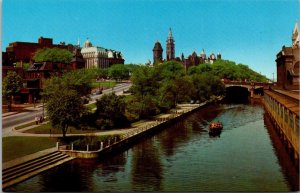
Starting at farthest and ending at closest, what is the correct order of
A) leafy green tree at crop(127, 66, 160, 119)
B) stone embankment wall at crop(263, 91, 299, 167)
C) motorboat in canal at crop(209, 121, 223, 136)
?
leafy green tree at crop(127, 66, 160, 119) → motorboat in canal at crop(209, 121, 223, 136) → stone embankment wall at crop(263, 91, 299, 167)

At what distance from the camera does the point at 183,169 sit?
129ft

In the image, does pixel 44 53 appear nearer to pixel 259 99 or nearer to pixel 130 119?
pixel 130 119

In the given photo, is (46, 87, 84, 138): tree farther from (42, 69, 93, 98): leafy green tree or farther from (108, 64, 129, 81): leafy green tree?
(108, 64, 129, 81): leafy green tree

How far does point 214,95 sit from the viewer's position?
15038 cm

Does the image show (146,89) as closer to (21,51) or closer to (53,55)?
(21,51)

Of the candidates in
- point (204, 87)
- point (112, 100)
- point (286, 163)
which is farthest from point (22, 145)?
point (204, 87)

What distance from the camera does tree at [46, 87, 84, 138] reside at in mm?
48156

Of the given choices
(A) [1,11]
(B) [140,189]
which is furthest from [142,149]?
(A) [1,11]

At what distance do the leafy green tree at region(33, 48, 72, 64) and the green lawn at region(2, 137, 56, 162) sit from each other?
258 ft

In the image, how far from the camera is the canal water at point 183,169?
33281mm

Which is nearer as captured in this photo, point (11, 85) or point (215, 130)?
point (215, 130)

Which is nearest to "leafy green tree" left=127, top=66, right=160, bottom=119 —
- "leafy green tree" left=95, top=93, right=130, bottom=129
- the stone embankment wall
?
"leafy green tree" left=95, top=93, right=130, bottom=129

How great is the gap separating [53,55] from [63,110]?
9373cm

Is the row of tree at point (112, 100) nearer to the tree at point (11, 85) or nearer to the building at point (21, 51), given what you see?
the tree at point (11, 85)
